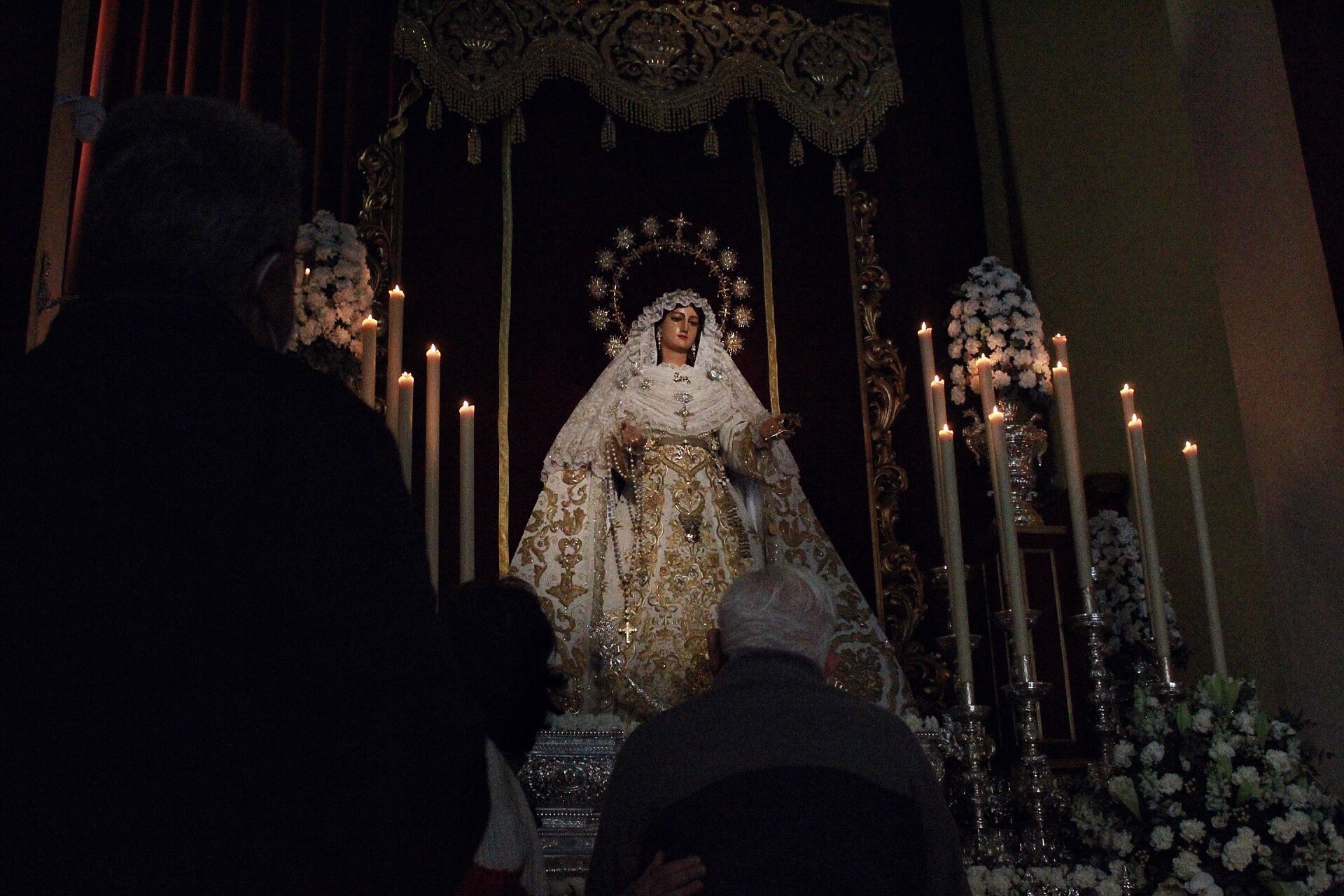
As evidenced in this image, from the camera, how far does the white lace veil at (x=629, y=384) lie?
388cm

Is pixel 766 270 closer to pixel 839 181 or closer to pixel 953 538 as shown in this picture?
pixel 839 181

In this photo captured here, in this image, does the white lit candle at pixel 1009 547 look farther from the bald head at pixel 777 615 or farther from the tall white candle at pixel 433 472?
the tall white candle at pixel 433 472

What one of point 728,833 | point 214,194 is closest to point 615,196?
point 728,833

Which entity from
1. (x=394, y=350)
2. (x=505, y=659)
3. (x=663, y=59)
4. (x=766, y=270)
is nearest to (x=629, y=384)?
(x=766, y=270)

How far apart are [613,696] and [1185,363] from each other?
1984mm

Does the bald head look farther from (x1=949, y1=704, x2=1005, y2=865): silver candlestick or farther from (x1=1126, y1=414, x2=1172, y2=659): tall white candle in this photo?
(x1=1126, y1=414, x2=1172, y2=659): tall white candle

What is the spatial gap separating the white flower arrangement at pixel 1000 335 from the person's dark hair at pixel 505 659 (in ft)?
8.33

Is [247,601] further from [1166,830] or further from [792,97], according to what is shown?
[792,97]

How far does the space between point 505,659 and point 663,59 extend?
10.5 feet

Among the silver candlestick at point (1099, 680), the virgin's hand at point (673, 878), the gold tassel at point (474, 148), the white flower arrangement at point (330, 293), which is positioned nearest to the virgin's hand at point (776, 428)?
the silver candlestick at point (1099, 680)

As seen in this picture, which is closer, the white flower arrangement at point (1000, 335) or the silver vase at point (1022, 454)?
the silver vase at point (1022, 454)

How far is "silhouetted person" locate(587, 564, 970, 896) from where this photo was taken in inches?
60.2

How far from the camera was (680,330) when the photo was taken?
13.5 feet

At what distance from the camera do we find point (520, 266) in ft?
14.3
